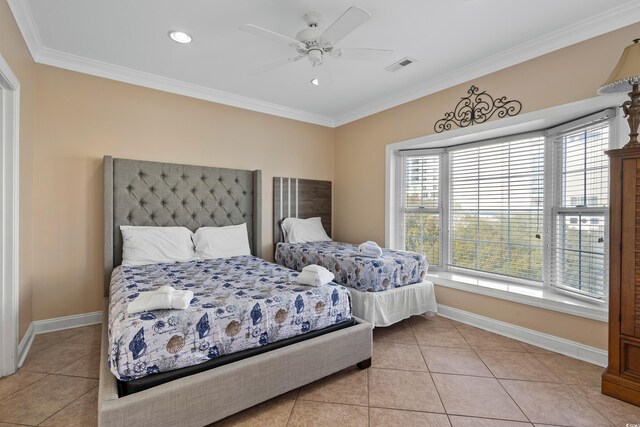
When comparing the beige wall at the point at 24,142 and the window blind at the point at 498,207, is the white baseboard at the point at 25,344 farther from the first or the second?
the window blind at the point at 498,207

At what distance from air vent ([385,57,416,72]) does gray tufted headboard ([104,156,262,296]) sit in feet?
6.30

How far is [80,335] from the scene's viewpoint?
2.73 meters

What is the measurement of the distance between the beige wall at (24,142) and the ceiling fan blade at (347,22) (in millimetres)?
2059

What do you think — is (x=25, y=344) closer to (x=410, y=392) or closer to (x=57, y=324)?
(x=57, y=324)

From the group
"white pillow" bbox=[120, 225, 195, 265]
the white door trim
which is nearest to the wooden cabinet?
"white pillow" bbox=[120, 225, 195, 265]

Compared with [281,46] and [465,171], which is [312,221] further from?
[281,46]

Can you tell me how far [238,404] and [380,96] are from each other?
137 inches

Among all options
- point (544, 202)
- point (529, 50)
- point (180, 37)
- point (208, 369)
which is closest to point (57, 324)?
point (208, 369)

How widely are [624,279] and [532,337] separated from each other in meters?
1.04

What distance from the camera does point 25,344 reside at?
239cm

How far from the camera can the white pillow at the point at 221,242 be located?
3.20 m

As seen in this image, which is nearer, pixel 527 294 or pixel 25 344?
pixel 25 344

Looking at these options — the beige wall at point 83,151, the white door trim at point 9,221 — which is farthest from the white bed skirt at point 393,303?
the white door trim at point 9,221

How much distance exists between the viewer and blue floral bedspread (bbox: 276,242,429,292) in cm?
277
